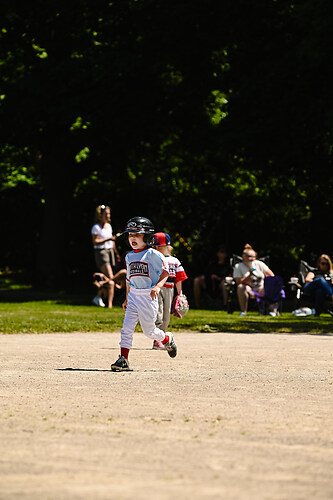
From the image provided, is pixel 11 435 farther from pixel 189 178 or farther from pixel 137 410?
pixel 189 178

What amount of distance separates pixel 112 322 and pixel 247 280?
14.4 feet

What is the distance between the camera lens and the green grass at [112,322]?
1620 cm

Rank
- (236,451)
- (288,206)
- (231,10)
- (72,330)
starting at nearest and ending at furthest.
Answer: (236,451), (72,330), (231,10), (288,206)

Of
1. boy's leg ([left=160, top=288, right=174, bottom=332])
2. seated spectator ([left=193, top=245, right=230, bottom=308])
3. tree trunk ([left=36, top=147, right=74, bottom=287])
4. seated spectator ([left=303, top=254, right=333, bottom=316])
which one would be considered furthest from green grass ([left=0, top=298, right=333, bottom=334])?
tree trunk ([left=36, top=147, right=74, bottom=287])

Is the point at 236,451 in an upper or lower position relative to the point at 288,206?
lower

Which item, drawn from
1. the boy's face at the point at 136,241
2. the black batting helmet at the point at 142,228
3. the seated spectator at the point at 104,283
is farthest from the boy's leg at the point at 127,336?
the seated spectator at the point at 104,283

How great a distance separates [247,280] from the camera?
2055 cm

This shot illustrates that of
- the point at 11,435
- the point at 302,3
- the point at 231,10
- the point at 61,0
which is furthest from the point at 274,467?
the point at 61,0

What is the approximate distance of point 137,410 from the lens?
7.46 metres

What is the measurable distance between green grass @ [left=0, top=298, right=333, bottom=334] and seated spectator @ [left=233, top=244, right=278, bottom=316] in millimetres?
432

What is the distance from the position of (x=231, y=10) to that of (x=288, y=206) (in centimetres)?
1036

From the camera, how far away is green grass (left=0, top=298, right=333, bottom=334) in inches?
638

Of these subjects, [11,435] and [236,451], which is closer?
[236,451]

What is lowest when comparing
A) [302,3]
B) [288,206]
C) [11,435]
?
[11,435]
